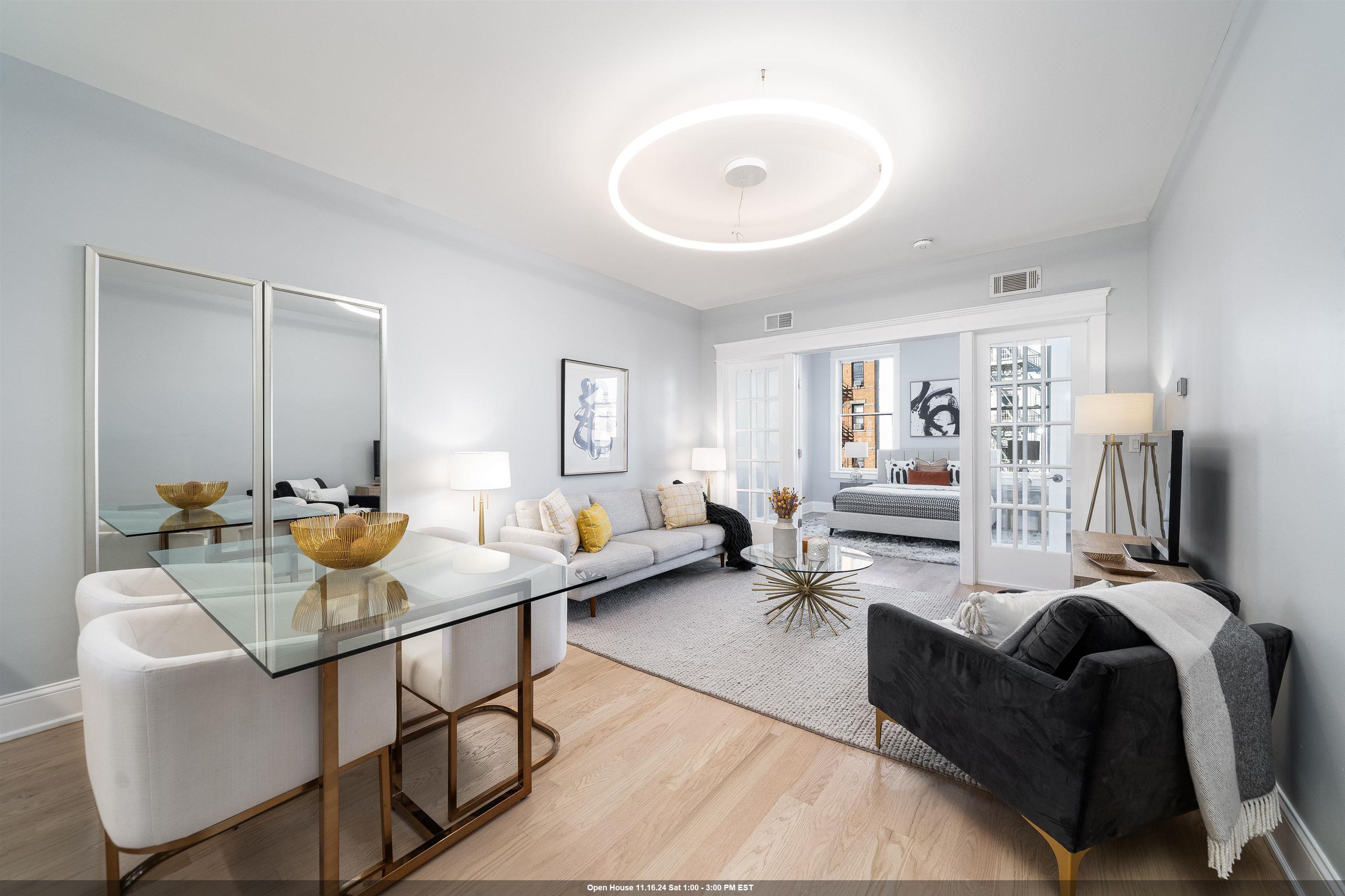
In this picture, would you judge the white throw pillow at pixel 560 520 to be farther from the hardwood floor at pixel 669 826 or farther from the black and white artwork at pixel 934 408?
the black and white artwork at pixel 934 408

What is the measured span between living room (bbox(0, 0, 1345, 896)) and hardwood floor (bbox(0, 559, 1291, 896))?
0.05ft

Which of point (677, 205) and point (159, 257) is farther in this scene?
point (677, 205)

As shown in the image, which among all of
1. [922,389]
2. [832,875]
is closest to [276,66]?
[832,875]

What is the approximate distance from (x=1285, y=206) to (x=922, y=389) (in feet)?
22.4

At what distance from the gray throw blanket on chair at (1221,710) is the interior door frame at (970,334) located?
2832 millimetres

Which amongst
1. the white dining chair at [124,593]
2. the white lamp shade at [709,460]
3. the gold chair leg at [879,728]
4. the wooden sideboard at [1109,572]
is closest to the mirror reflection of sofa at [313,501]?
the white dining chair at [124,593]

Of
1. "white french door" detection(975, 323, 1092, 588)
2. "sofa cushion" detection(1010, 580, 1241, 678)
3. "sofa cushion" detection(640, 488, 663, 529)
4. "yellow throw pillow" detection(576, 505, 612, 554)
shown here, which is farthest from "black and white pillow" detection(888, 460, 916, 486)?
"sofa cushion" detection(1010, 580, 1241, 678)

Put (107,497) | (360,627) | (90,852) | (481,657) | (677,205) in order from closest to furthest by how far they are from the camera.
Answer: (360,627) → (90,852) → (481,657) → (107,497) → (677,205)

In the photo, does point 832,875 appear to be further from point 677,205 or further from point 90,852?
point 677,205

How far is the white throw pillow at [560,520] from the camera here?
369 centimetres

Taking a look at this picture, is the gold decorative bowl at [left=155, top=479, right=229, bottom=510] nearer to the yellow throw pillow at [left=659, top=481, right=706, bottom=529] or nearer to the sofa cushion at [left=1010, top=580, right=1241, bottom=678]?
the yellow throw pillow at [left=659, top=481, right=706, bottom=529]

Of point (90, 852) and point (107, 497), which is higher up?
point (107, 497)

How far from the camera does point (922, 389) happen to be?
807 cm

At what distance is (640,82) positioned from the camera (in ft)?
7.21
